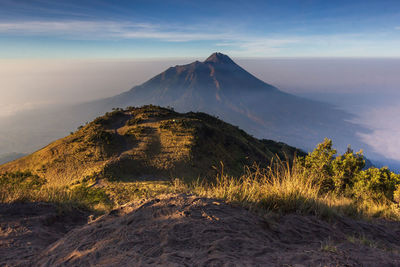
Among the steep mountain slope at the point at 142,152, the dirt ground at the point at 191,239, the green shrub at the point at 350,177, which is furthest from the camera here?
the steep mountain slope at the point at 142,152

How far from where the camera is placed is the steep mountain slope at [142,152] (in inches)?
821

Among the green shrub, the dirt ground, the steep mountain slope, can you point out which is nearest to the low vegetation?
the green shrub

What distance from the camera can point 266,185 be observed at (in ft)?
16.2

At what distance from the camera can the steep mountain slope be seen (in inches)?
821

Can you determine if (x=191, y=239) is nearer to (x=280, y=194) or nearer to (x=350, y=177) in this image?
(x=280, y=194)

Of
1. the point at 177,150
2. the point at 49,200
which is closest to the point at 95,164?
the point at 177,150

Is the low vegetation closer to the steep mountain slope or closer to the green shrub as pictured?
the green shrub

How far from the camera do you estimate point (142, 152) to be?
23031 mm

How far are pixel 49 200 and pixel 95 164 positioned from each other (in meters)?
16.6

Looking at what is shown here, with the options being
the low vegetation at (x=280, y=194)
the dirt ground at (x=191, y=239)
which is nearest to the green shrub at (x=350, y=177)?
the low vegetation at (x=280, y=194)

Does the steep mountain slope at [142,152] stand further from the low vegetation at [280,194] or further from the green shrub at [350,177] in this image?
the low vegetation at [280,194]

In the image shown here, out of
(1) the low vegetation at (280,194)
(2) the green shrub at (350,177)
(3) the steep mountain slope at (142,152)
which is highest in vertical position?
(1) the low vegetation at (280,194)

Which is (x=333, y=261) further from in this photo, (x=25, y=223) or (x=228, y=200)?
(x=25, y=223)

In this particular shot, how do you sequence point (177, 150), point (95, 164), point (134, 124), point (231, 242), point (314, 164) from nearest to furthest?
point (231, 242)
point (314, 164)
point (95, 164)
point (177, 150)
point (134, 124)
